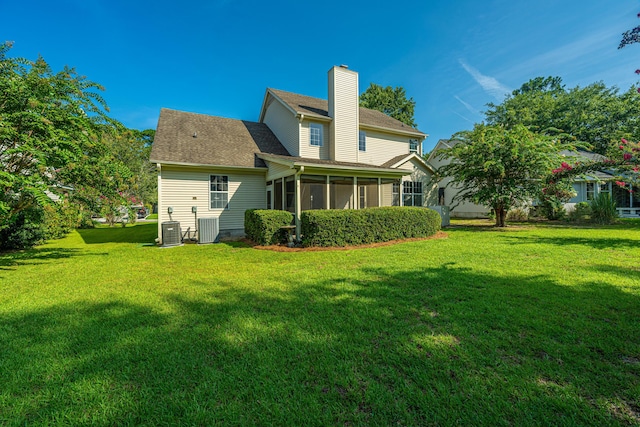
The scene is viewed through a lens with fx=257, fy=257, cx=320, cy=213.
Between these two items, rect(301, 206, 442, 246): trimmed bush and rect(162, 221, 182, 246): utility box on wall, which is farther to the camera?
rect(162, 221, 182, 246): utility box on wall

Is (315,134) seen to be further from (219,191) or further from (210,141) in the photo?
(219,191)

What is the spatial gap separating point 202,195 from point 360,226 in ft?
24.8

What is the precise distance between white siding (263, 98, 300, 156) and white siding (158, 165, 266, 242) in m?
2.59

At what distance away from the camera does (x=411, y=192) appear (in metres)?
16.1

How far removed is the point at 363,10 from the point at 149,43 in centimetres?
1154

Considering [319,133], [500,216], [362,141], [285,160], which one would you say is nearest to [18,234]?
[285,160]

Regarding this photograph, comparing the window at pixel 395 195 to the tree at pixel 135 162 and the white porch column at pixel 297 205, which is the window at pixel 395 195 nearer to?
the white porch column at pixel 297 205

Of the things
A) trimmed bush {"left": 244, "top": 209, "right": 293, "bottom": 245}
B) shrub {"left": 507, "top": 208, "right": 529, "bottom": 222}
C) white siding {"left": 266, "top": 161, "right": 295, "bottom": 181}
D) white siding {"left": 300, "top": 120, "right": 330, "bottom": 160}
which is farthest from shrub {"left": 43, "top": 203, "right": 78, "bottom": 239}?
shrub {"left": 507, "top": 208, "right": 529, "bottom": 222}

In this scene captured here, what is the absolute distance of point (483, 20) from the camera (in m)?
10.6

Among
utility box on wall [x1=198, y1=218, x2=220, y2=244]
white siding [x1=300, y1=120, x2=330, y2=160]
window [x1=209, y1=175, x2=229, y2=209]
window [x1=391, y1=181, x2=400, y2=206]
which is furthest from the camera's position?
window [x1=391, y1=181, x2=400, y2=206]

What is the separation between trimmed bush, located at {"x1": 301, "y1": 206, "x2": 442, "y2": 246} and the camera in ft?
29.5

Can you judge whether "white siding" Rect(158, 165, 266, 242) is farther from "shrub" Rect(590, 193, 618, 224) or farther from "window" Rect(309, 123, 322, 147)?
"shrub" Rect(590, 193, 618, 224)

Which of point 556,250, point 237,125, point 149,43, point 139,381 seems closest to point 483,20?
point 556,250

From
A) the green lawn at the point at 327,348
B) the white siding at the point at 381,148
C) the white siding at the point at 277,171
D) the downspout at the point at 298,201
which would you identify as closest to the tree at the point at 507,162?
the white siding at the point at 381,148
